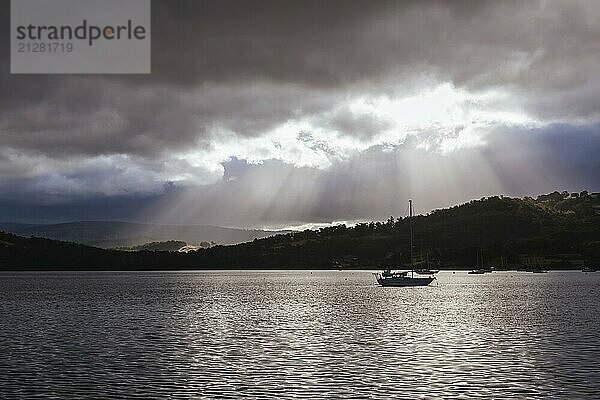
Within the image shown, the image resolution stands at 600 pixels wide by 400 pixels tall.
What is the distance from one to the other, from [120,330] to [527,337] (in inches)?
2134

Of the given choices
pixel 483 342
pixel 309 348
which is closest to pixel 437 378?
pixel 309 348

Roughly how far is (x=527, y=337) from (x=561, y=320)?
27.1 m

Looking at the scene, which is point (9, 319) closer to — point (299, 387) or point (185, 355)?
point (185, 355)

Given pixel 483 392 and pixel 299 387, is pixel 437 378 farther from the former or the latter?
pixel 299 387

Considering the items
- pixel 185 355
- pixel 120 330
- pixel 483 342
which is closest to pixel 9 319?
pixel 120 330

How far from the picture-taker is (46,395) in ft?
160

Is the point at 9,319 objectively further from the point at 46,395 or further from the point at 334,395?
the point at 334,395

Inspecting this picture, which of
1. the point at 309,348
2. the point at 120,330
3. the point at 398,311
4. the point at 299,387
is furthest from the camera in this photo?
the point at 398,311

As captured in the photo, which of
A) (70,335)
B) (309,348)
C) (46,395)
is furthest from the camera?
(70,335)

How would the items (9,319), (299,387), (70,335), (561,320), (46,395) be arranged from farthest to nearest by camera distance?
1. (9,319)
2. (561,320)
3. (70,335)
4. (299,387)
5. (46,395)

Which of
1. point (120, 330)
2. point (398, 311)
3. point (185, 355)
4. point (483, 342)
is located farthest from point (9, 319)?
point (483, 342)

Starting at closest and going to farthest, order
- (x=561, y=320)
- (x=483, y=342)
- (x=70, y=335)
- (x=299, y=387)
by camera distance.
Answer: (x=299, y=387) < (x=483, y=342) < (x=70, y=335) < (x=561, y=320)

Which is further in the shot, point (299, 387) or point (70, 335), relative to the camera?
point (70, 335)

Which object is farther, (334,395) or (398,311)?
(398,311)
